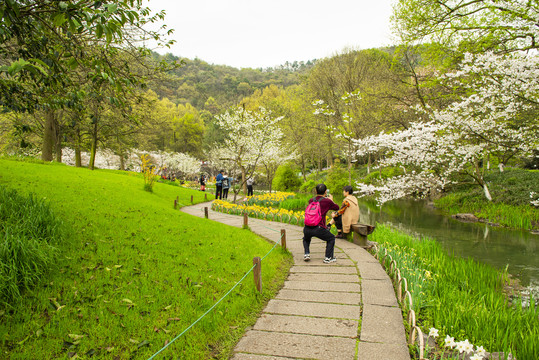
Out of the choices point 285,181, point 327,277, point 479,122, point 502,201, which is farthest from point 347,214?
point 285,181

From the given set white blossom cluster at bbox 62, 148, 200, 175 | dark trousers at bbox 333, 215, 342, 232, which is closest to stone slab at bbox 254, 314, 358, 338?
dark trousers at bbox 333, 215, 342, 232

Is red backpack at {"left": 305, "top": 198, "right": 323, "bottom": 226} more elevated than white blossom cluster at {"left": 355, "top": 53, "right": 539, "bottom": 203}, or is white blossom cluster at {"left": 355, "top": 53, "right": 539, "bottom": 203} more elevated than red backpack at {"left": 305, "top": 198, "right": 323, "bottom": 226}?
white blossom cluster at {"left": 355, "top": 53, "right": 539, "bottom": 203}

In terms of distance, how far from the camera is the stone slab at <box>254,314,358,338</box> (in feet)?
10.6

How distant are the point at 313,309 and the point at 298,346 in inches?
34.2

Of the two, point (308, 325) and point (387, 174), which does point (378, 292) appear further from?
point (387, 174)

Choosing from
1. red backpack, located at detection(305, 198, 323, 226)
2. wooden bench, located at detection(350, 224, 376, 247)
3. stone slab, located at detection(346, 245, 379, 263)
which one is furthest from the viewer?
wooden bench, located at detection(350, 224, 376, 247)

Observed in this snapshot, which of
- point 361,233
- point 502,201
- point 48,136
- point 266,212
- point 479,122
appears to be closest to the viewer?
point 361,233

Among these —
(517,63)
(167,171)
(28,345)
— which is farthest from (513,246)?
(167,171)

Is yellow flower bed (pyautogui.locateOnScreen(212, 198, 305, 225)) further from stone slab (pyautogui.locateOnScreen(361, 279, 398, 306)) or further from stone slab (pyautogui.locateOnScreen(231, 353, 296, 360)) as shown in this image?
stone slab (pyautogui.locateOnScreen(231, 353, 296, 360))

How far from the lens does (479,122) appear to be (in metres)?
11.3

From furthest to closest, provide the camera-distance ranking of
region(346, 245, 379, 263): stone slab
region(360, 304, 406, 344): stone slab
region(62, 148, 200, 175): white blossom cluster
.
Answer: region(62, 148, 200, 175): white blossom cluster < region(346, 245, 379, 263): stone slab < region(360, 304, 406, 344): stone slab

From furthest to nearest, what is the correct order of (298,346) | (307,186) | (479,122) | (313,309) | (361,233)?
(307,186) → (479,122) → (361,233) → (313,309) → (298,346)

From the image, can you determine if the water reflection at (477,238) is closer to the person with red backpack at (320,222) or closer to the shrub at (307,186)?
the person with red backpack at (320,222)

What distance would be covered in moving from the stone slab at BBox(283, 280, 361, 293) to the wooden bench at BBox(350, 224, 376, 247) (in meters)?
2.52
